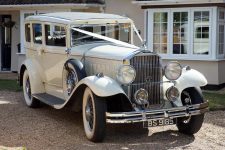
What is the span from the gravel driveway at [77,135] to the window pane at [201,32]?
4662 mm

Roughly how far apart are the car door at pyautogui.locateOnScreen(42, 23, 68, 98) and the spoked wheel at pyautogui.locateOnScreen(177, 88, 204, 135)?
237cm

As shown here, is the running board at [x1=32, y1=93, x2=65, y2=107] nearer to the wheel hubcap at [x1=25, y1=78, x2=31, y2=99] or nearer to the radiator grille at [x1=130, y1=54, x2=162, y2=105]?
the wheel hubcap at [x1=25, y1=78, x2=31, y2=99]

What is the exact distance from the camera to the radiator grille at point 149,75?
22.6ft

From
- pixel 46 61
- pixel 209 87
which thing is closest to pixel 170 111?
pixel 46 61

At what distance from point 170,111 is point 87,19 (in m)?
2.69

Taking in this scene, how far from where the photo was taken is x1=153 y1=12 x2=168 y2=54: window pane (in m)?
14.0

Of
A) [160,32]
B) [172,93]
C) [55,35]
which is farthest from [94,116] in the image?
[160,32]

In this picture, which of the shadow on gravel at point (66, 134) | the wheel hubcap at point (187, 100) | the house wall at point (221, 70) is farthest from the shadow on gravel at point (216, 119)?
the house wall at point (221, 70)

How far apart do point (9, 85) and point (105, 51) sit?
6.78m

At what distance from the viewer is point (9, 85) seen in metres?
13.4

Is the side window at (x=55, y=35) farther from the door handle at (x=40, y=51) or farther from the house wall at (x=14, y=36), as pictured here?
the house wall at (x=14, y=36)

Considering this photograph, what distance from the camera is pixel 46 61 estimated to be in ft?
29.2

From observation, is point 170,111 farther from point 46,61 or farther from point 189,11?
point 189,11

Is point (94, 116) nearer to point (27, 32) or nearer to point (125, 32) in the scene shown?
point (125, 32)
